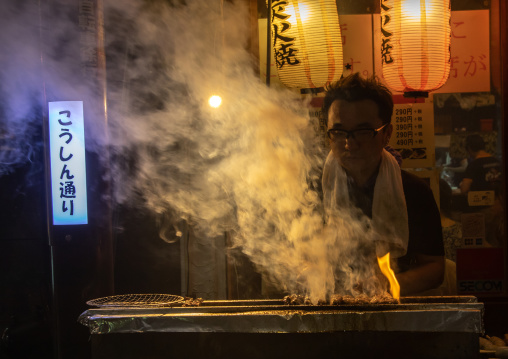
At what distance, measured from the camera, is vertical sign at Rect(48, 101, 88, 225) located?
4.19 m

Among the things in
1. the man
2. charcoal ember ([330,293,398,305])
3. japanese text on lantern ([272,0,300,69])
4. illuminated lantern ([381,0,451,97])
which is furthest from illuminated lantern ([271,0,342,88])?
charcoal ember ([330,293,398,305])

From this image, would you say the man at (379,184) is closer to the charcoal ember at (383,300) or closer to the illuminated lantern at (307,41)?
the illuminated lantern at (307,41)

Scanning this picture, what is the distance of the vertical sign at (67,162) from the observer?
13.7 feet

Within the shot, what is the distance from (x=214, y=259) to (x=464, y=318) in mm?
3239

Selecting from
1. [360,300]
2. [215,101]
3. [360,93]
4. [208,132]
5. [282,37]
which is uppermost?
[282,37]

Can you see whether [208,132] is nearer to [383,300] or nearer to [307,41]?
[307,41]

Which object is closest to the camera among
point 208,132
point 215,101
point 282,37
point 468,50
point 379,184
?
point 282,37

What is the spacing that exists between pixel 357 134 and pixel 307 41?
1033 mm

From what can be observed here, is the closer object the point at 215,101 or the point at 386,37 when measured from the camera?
the point at 386,37

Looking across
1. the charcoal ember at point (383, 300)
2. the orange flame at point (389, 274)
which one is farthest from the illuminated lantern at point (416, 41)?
the charcoal ember at point (383, 300)

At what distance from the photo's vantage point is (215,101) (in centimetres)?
520

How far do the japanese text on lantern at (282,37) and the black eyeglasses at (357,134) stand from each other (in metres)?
0.80

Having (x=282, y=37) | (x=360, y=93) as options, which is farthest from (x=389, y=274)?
(x=282, y=37)

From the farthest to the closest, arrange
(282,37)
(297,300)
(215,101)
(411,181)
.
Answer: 1. (215,101)
2. (411,181)
3. (282,37)
4. (297,300)
